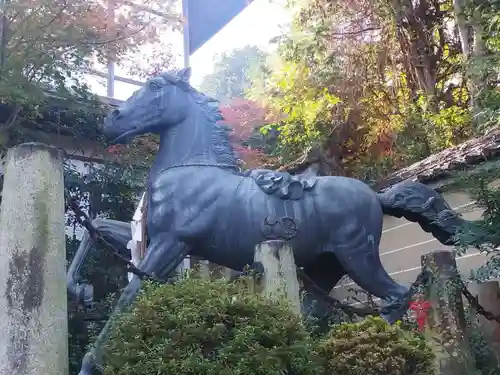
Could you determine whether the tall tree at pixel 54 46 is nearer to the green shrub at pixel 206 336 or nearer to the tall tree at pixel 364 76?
the tall tree at pixel 364 76

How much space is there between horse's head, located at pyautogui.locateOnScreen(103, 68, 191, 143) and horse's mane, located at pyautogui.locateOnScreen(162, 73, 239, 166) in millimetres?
39

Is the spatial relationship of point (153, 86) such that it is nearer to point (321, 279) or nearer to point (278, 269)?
point (321, 279)

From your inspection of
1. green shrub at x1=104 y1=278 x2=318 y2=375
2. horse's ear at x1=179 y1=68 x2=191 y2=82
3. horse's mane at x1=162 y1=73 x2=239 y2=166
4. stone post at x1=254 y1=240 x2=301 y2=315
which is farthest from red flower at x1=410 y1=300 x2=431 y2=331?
horse's ear at x1=179 y1=68 x2=191 y2=82

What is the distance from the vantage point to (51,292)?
3.11m

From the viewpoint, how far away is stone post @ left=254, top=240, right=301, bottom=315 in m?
3.64

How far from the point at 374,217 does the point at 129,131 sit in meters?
2.06

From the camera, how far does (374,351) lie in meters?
3.54

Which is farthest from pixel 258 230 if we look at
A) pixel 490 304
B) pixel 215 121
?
pixel 490 304

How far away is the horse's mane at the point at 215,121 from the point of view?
5.35 meters

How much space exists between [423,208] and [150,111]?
2.32 metres

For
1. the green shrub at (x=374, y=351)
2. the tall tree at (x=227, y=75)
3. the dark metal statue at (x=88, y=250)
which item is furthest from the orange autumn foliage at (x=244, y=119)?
the tall tree at (x=227, y=75)

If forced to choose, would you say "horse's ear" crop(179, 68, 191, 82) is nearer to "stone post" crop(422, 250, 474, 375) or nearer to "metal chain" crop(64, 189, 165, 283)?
"metal chain" crop(64, 189, 165, 283)

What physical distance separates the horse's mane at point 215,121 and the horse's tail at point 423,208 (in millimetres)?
1280

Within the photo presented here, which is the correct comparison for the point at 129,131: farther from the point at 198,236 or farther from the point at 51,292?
the point at 51,292
